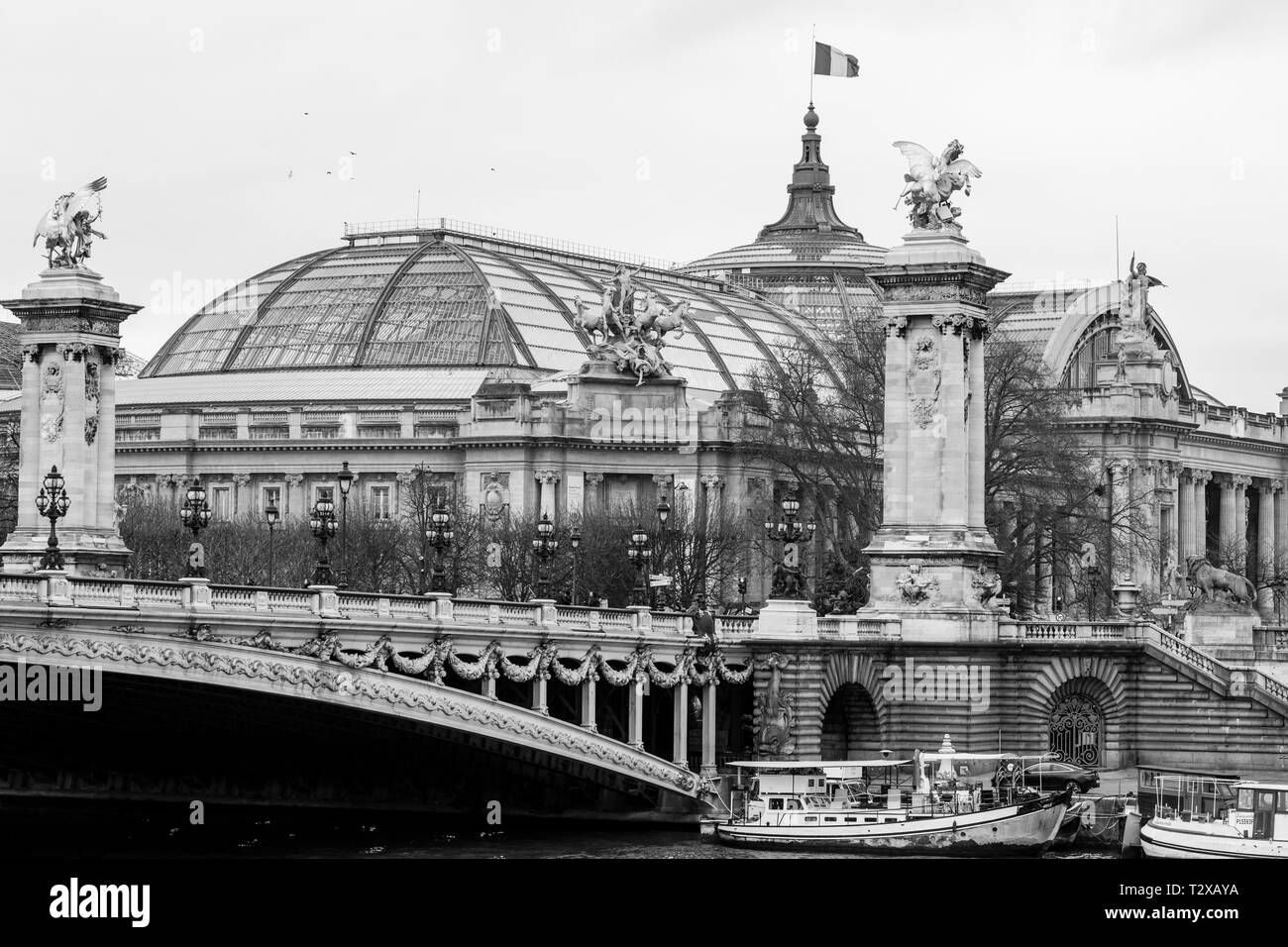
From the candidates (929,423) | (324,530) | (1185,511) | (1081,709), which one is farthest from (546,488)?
(324,530)

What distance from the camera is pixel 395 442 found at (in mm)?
126938

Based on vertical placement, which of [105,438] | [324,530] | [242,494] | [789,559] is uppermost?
[242,494]

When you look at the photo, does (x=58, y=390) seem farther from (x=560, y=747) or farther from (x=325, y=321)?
(x=325, y=321)

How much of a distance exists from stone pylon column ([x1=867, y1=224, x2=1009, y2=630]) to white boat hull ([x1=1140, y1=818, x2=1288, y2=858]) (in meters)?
15.7

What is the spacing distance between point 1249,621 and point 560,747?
24.7 meters

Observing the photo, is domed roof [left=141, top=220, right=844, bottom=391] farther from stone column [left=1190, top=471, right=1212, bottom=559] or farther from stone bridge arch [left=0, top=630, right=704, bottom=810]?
stone bridge arch [left=0, top=630, right=704, bottom=810]

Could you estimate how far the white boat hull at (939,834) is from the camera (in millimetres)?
64125

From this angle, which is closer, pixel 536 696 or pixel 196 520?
pixel 536 696

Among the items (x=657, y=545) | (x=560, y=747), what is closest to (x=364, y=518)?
(x=657, y=545)

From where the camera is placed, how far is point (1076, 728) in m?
76.1

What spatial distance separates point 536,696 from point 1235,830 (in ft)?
51.8

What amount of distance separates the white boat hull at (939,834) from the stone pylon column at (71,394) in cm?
2544

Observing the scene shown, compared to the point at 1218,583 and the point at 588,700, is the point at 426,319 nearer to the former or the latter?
the point at 1218,583

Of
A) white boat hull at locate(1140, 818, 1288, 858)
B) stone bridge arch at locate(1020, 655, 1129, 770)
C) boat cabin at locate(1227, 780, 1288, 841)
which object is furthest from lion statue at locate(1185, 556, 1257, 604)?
white boat hull at locate(1140, 818, 1288, 858)
